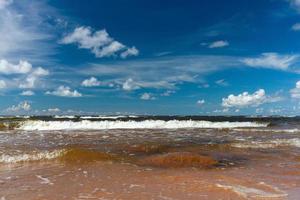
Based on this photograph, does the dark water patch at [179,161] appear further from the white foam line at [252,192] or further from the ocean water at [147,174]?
the white foam line at [252,192]

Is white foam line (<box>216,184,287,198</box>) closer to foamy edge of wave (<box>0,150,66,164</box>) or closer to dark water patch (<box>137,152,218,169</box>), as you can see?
dark water patch (<box>137,152,218,169</box>)

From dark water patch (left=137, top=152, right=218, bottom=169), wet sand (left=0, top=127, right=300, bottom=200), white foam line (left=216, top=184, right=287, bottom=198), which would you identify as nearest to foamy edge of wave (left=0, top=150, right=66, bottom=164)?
wet sand (left=0, top=127, right=300, bottom=200)

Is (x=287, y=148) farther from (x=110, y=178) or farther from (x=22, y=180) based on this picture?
Answer: (x=22, y=180)

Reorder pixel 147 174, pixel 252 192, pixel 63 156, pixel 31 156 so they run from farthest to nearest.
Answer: pixel 63 156 < pixel 31 156 < pixel 147 174 < pixel 252 192

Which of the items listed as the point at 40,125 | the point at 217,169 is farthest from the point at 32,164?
the point at 40,125

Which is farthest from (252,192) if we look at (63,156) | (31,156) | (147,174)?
(31,156)

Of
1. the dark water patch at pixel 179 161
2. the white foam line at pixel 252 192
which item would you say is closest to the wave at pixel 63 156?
the dark water patch at pixel 179 161

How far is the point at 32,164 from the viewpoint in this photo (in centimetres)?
1206

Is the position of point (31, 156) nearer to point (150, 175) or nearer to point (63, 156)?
point (63, 156)

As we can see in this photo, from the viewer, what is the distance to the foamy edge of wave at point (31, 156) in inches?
500

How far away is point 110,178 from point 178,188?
2243 millimetres

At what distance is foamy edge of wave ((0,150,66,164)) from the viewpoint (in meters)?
12.7

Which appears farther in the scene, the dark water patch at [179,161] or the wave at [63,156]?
the wave at [63,156]

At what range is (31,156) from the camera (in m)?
13.3
